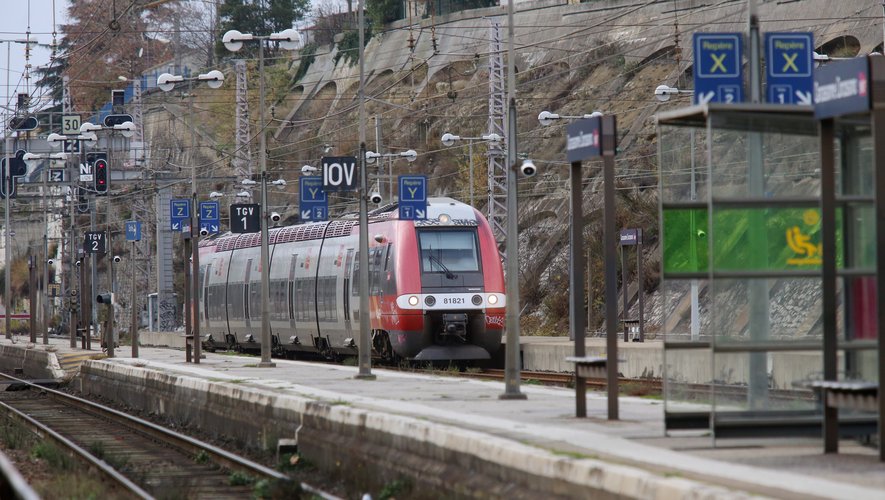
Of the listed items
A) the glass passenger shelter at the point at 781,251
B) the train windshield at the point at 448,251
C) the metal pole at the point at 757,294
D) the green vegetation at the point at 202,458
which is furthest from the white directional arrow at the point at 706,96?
the train windshield at the point at 448,251

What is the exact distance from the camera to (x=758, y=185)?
13.6 meters

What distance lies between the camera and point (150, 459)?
20.3 m

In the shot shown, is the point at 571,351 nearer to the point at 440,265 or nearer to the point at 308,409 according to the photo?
the point at 440,265

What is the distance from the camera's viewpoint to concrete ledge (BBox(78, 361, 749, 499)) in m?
10.4

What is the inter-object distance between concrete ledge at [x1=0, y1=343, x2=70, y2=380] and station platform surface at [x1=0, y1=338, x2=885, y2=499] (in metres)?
21.2

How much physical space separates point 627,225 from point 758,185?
141ft

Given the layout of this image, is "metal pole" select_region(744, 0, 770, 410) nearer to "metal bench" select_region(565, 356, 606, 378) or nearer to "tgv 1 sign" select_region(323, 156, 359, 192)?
"metal bench" select_region(565, 356, 606, 378)

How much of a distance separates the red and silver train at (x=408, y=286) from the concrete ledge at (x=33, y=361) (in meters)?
9.06

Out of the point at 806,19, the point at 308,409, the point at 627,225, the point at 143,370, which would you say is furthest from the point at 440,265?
the point at 806,19

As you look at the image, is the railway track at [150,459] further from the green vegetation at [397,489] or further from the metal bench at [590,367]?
the metal bench at [590,367]

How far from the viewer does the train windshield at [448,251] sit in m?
31.9

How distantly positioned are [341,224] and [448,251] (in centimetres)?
500

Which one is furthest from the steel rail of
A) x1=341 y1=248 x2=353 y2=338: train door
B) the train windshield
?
the train windshield

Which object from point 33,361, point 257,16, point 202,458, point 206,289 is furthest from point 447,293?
point 257,16
